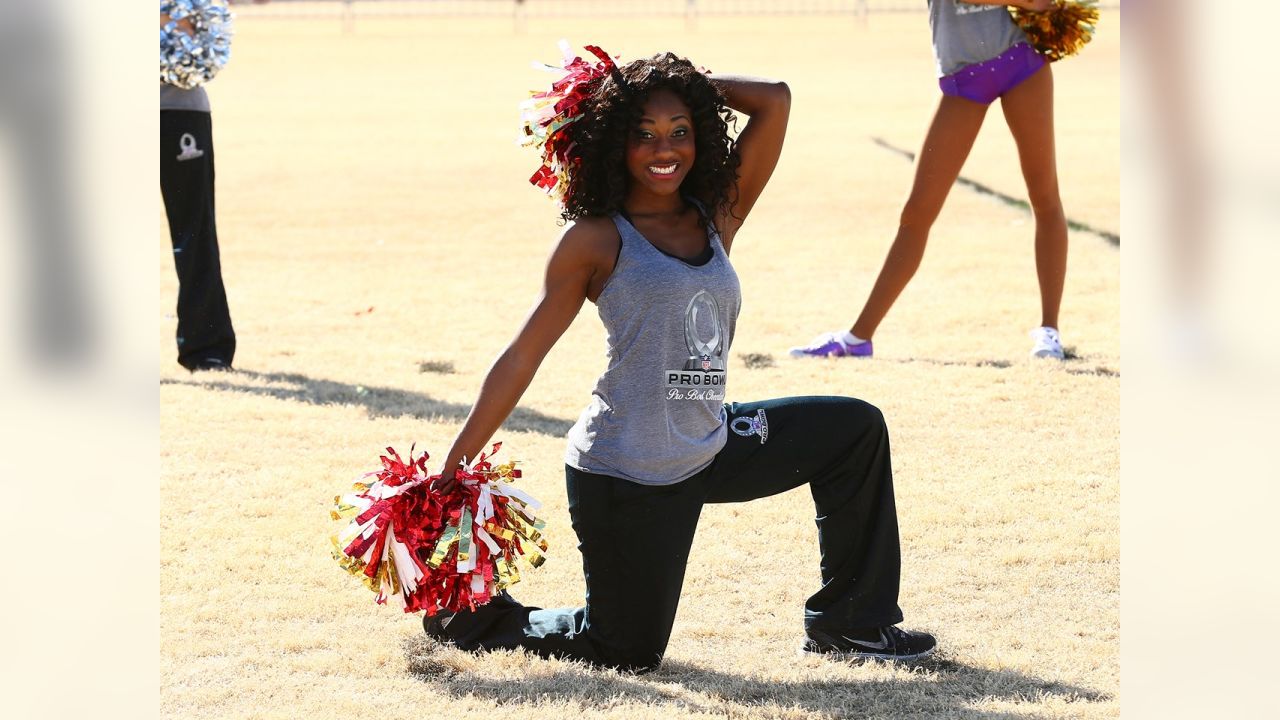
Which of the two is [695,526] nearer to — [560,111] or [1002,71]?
[560,111]

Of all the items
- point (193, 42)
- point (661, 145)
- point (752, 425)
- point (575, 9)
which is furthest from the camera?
point (575, 9)

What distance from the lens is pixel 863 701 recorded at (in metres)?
3.47

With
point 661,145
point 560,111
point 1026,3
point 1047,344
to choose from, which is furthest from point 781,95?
point 1047,344

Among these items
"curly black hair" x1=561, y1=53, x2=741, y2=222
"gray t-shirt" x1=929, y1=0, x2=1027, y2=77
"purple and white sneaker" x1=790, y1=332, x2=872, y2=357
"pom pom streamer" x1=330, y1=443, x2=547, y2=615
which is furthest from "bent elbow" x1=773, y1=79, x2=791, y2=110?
"purple and white sneaker" x1=790, y1=332, x2=872, y2=357

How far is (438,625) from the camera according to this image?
3869 mm

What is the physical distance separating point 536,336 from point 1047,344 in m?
4.02

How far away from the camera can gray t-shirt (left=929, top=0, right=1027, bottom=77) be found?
667 cm

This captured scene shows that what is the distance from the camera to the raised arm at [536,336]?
353 cm

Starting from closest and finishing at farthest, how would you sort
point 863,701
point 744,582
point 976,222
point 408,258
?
point 863,701 → point 744,582 → point 408,258 → point 976,222

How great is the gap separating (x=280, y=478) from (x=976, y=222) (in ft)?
22.4

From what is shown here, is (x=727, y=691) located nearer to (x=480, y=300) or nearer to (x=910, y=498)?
(x=910, y=498)

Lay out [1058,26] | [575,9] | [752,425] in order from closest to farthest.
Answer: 1. [752,425]
2. [1058,26]
3. [575,9]

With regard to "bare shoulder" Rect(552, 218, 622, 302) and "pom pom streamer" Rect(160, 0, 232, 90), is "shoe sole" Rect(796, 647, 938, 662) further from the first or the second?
"pom pom streamer" Rect(160, 0, 232, 90)
